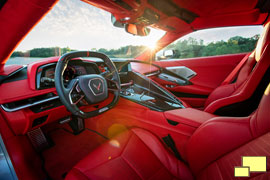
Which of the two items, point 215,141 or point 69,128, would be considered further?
point 69,128

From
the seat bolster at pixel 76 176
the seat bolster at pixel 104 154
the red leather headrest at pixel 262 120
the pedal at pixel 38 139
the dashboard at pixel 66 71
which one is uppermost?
the dashboard at pixel 66 71

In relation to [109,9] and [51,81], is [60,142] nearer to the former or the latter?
[51,81]

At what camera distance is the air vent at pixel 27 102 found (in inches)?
40.6

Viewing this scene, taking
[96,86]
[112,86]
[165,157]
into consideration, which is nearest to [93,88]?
[96,86]

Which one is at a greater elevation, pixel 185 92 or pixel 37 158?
pixel 185 92

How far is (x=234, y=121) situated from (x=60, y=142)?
1.90 metres

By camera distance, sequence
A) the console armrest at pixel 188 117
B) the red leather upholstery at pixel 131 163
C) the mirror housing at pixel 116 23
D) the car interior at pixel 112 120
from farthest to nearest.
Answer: the mirror housing at pixel 116 23, the console armrest at pixel 188 117, the red leather upholstery at pixel 131 163, the car interior at pixel 112 120

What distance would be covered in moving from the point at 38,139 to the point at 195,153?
1659mm

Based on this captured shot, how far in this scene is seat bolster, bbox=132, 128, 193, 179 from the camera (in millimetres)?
1000

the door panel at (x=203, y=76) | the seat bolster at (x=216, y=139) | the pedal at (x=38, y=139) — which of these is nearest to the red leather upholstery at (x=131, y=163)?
the seat bolster at (x=216, y=139)

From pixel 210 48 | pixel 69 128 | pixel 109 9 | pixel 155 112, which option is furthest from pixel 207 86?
pixel 69 128

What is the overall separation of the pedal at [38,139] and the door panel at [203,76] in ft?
6.72

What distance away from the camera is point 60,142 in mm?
1784

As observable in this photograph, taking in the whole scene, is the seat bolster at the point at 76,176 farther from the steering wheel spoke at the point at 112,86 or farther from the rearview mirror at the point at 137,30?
the rearview mirror at the point at 137,30
